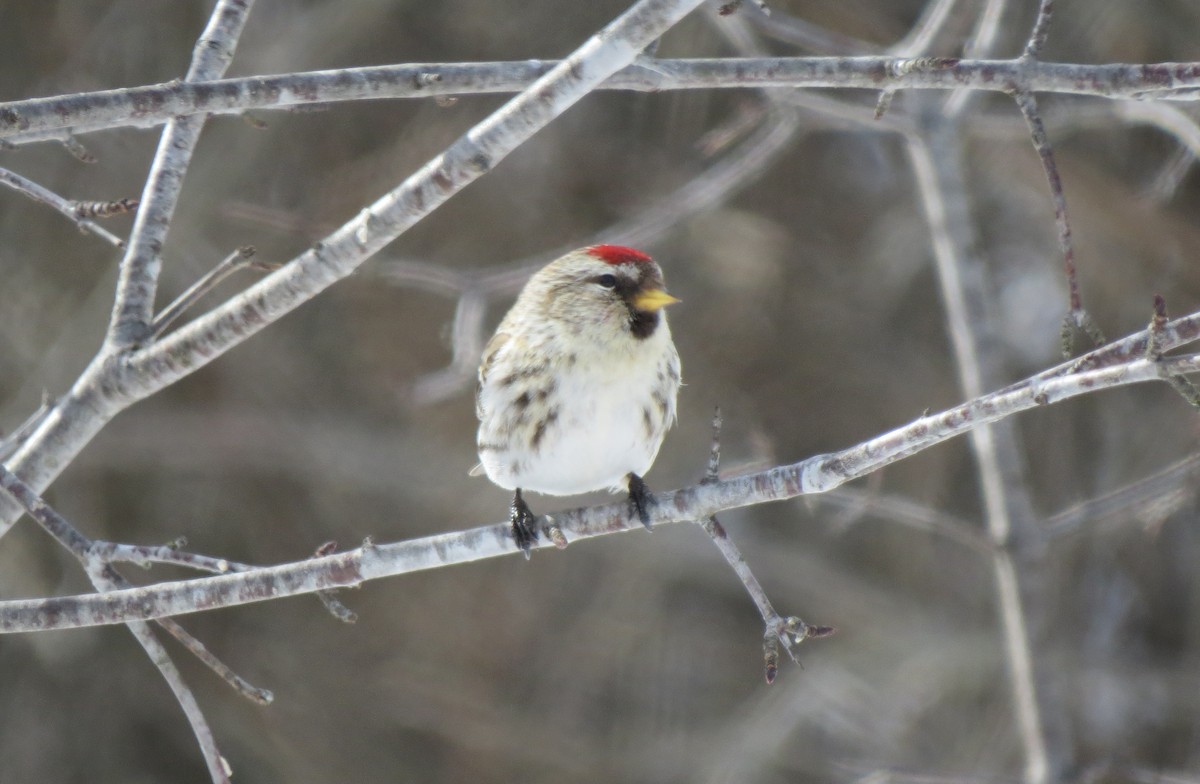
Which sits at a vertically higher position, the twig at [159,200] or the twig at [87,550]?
the twig at [159,200]

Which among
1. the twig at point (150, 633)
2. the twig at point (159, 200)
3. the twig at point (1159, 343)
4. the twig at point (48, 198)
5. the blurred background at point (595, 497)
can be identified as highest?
the blurred background at point (595, 497)

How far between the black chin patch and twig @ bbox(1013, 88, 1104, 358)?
3.50 ft

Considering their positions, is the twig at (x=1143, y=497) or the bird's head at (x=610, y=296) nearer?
the bird's head at (x=610, y=296)

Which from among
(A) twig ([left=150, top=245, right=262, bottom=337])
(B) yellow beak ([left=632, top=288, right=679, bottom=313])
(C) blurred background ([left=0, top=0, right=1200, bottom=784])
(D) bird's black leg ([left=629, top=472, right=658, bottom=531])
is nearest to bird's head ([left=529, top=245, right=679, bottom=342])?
A: (B) yellow beak ([left=632, top=288, right=679, bottom=313])

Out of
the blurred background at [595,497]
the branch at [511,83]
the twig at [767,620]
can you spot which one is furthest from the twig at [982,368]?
the twig at [767,620]

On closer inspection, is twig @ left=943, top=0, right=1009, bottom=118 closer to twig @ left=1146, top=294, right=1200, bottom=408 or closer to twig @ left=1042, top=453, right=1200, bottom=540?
twig @ left=1042, top=453, right=1200, bottom=540

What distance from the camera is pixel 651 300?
2.85 m

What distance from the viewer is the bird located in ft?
9.26

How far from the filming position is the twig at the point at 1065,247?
1.79 metres

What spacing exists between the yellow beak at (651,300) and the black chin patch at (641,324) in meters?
0.01

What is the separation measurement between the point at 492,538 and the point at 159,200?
93 cm

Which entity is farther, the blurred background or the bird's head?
the blurred background

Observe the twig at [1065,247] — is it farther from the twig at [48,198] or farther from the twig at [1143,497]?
the twig at [48,198]

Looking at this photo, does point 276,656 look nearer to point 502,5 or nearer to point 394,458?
point 394,458
